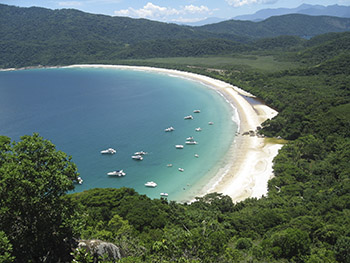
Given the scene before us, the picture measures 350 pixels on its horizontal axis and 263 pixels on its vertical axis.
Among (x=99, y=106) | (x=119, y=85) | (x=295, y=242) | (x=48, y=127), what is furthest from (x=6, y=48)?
(x=295, y=242)

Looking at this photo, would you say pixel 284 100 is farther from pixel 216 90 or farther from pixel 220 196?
pixel 220 196

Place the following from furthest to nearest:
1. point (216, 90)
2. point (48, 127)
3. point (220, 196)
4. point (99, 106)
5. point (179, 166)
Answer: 1. point (216, 90)
2. point (99, 106)
3. point (48, 127)
4. point (179, 166)
5. point (220, 196)

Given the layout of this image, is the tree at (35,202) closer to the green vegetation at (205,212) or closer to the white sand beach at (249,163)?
the green vegetation at (205,212)

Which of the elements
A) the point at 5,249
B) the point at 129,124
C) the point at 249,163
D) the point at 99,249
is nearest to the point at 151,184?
the point at 249,163

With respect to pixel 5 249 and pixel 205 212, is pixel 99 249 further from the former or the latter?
pixel 205 212

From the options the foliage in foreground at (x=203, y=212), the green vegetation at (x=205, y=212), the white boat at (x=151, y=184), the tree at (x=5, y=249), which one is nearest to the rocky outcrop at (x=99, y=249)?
the green vegetation at (x=205, y=212)

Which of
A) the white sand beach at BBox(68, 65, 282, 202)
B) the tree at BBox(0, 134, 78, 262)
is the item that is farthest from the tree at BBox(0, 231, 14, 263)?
the white sand beach at BBox(68, 65, 282, 202)
